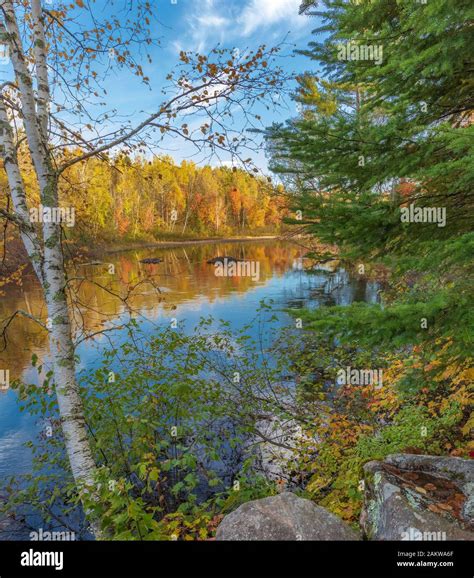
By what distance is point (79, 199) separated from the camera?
5.83 metres

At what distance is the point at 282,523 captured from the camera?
2.72 metres

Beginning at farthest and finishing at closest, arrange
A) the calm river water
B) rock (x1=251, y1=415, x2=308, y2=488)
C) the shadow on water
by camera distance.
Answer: the calm river water < the shadow on water < rock (x1=251, y1=415, x2=308, y2=488)

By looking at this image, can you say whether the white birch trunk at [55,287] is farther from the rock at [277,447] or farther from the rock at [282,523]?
the rock at [277,447]

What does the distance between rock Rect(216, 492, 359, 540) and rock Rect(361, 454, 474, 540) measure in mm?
335

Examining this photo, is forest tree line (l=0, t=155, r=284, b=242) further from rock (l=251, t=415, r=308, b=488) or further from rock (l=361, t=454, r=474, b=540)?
rock (l=361, t=454, r=474, b=540)

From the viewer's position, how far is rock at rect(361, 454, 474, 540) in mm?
2525

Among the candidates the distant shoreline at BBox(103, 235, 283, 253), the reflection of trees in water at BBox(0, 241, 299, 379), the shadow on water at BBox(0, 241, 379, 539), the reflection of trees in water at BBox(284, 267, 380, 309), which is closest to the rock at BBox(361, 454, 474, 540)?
the shadow on water at BBox(0, 241, 379, 539)

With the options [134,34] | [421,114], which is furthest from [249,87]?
[421,114]

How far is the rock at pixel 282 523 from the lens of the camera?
2.65m

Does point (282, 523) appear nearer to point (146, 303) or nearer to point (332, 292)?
point (146, 303)

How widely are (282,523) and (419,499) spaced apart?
48.6 inches

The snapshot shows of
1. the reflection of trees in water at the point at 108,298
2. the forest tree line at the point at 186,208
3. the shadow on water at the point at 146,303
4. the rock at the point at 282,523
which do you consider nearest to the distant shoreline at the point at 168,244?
the forest tree line at the point at 186,208

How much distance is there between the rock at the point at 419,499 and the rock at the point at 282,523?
0.33 meters
